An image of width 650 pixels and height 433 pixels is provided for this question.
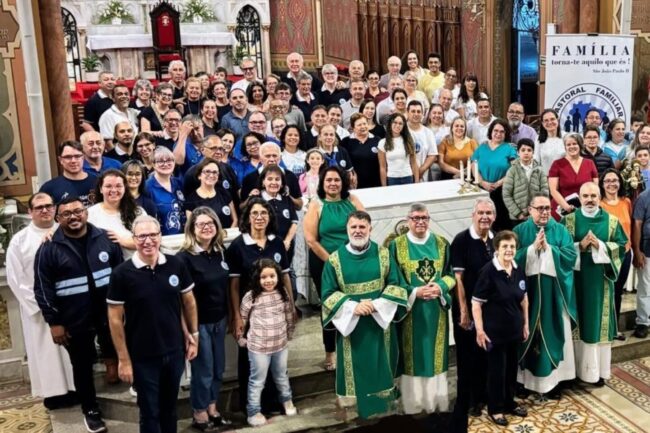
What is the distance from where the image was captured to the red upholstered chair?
13.5 m

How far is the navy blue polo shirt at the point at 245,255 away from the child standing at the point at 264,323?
97 mm

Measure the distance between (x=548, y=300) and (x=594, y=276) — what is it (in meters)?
0.46

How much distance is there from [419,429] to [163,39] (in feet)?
35.2

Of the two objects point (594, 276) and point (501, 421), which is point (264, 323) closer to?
point (501, 421)

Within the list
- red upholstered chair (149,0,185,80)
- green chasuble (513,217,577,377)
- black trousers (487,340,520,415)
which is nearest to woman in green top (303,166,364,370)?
black trousers (487,340,520,415)

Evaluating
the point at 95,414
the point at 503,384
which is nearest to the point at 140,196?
the point at 95,414

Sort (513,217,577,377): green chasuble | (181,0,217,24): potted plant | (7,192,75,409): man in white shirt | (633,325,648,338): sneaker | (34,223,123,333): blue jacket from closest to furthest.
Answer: (34,223,123,333): blue jacket → (7,192,75,409): man in white shirt → (513,217,577,377): green chasuble → (633,325,648,338): sneaker → (181,0,217,24): potted plant

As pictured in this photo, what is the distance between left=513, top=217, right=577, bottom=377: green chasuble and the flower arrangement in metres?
1.35

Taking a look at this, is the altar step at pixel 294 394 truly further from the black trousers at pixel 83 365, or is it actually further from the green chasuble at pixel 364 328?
the green chasuble at pixel 364 328

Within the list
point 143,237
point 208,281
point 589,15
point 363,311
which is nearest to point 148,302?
point 143,237

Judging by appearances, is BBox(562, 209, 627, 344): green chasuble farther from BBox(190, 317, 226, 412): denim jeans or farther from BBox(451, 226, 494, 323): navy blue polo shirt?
BBox(190, 317, 226, 412): denim jeans

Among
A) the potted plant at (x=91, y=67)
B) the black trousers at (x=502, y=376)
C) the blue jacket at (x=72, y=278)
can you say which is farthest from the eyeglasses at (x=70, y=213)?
the potted plant at (x=91, y=67)

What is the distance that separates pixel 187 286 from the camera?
4.14 metres

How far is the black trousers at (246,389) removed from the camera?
15.3ft
